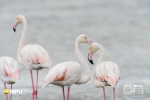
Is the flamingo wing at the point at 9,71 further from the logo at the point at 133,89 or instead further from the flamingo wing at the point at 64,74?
the logo at the point at 133,89

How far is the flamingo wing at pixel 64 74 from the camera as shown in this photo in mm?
7465

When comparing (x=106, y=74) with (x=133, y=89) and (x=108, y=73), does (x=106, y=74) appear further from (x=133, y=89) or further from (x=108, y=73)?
(x=133, y=89)

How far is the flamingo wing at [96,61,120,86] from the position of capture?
23.7 ft

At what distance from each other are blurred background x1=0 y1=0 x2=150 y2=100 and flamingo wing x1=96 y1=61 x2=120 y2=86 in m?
1.29

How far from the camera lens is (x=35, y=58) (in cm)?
844

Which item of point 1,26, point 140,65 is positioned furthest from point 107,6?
point 140,65

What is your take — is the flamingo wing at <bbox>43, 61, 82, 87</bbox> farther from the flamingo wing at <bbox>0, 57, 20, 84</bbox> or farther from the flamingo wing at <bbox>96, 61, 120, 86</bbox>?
the flamingo wing at <bbox>0, 57, 20, 84</bbox>

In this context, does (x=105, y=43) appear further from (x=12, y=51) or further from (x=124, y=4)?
(x=124, y=4)

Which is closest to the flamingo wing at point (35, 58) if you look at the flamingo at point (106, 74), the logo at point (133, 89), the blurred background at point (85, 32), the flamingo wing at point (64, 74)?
the blurred background at point (85, 32)

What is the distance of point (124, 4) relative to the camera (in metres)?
24.3

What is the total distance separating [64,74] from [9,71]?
861mm

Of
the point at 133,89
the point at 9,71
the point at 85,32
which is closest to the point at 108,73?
the point at 9,71

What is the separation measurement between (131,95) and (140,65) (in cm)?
283

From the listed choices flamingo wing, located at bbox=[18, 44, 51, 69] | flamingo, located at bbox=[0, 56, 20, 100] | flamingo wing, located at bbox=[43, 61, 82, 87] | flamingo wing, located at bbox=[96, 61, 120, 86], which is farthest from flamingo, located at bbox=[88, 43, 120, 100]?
flamingo, located at bbox=[0, 56, 20, 100]
